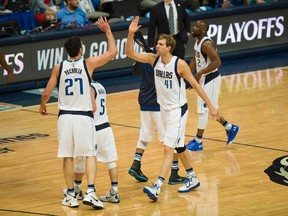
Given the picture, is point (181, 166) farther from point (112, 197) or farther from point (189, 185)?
Result: point (112, 197)

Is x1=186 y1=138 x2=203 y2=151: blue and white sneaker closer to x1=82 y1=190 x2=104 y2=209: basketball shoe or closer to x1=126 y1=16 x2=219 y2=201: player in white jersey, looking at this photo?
x1=126 y1=16 x2=219 y2=201: player in white jersey

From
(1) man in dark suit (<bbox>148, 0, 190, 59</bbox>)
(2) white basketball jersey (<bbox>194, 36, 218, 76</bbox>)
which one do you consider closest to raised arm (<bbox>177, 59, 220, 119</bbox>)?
(2) white basketball jersey (<bbox>194, 36, 218, 76</bbox>)

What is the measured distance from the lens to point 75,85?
9.77m

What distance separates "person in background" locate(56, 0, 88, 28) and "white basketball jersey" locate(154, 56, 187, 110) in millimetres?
8595

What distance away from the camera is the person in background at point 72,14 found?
18.8 metres

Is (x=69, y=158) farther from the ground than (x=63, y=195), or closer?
farther from the ground

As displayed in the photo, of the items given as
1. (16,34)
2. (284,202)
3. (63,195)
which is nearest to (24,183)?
(63,195)

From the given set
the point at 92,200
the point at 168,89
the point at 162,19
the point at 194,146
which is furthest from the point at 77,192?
the point at 162,19

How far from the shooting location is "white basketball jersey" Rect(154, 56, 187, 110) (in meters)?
10.2

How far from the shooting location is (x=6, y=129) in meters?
14.8

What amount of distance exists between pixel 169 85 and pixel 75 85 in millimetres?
1207

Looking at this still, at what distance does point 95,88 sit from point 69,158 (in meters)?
0.90

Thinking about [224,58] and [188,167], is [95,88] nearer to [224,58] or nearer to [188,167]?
[188,167]

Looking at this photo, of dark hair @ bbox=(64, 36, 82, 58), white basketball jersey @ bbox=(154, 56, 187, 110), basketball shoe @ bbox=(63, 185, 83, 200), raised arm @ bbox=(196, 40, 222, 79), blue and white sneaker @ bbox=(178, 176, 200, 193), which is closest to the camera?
dark hair @ bbox=(64, 36, 82, 58)
